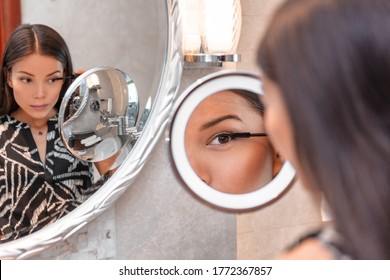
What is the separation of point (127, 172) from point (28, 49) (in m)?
0.22

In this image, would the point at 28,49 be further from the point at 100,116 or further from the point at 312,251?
the point at 312,251

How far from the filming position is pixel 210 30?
0.80 metres

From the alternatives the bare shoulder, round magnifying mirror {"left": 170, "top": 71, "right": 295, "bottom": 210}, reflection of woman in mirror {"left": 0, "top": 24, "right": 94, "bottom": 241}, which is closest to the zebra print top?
reflection of woman in mirror {"left": 0, "top": 24, "right": 94, "bottom": 241}

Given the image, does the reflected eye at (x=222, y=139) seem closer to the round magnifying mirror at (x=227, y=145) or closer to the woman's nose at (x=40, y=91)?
the round magnifying mirror at (x=227, y=145)

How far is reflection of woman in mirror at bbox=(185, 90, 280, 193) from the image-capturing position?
80cm

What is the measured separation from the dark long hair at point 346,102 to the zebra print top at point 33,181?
0.45 meters

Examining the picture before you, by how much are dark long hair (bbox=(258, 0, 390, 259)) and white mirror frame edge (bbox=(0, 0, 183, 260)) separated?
1.26 ft

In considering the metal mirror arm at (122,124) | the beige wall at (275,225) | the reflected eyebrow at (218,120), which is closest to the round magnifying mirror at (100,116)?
the metal mirror arm at (122,124)

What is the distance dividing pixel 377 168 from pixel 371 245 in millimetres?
57

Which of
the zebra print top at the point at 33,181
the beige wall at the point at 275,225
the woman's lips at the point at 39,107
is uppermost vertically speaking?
the woman's lips at the point at 39,107

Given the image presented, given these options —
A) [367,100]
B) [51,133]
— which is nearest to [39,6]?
[51,133]

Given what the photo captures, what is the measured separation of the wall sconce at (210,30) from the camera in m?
0.79

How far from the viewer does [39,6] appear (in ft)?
2.50

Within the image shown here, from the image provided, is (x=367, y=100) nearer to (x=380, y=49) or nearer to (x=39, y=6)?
(x=380, y=49)
